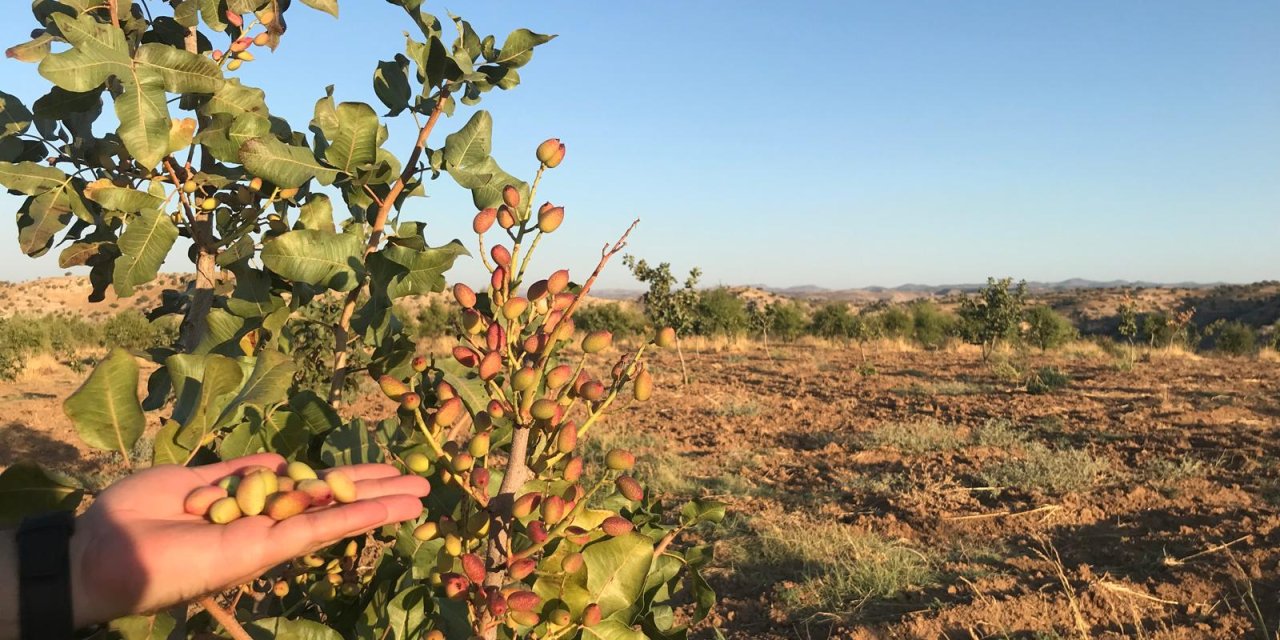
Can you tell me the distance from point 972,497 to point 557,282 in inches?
251

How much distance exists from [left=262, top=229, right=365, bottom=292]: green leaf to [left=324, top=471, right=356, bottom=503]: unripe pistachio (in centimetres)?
44

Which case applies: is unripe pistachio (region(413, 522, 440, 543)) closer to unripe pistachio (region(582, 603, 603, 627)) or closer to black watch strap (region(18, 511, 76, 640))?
unripe pistachio (region(582, 603, 603, 627))

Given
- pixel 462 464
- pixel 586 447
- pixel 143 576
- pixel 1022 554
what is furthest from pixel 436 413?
pixel 586 447

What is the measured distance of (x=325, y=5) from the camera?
1651 millimetres

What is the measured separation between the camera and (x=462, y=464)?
1184 mm

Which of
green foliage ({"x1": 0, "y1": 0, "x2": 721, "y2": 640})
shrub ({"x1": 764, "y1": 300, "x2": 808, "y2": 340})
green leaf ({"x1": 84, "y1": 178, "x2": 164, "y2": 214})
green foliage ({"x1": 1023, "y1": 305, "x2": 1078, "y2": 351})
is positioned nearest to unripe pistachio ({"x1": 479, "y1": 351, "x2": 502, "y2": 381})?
green foliage ({"x1": 0, "y1": 0, "x2": 721, "y2": 640})

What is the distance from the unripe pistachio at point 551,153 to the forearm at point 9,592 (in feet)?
3.22

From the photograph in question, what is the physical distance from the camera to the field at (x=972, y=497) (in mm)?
4160

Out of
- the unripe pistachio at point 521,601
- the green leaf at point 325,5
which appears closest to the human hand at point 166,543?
the unripe pistachio at point 521,601

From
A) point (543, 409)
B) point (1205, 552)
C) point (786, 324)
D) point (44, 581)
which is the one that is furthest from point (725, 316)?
point (44, 581)

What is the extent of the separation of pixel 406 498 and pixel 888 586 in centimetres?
416

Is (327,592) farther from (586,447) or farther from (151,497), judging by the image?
(586,447)

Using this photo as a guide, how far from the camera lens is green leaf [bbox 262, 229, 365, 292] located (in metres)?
1.40

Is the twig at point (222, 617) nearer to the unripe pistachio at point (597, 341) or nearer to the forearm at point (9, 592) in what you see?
the forearm at point (9, 592)
